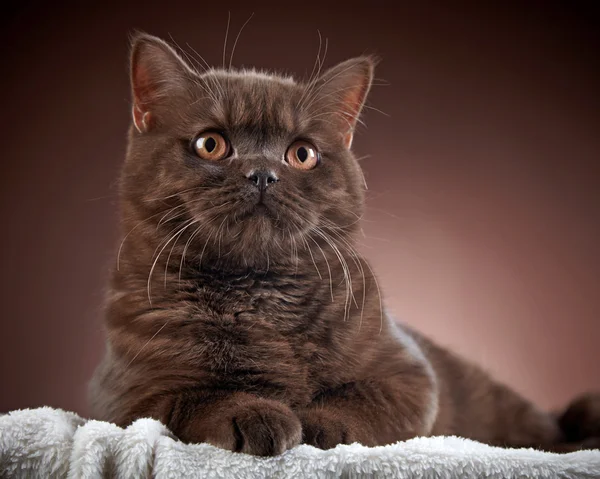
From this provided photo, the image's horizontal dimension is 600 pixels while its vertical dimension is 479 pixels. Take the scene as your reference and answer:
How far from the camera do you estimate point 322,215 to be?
127 centimetres

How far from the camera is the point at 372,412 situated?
1.07 m

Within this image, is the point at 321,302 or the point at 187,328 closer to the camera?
the point at 187,328

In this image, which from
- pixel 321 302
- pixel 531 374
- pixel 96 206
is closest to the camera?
pixel 321 302

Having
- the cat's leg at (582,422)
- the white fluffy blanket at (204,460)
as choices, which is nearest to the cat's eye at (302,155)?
the white fluffy blanket at (204,460)

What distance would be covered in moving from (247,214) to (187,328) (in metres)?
0.24

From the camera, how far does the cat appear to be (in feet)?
3.53

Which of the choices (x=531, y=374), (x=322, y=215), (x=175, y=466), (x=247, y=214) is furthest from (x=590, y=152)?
(x=175, y=466)

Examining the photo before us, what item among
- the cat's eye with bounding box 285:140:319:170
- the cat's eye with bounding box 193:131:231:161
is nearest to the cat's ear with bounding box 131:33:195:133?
the cat's eye with bounding box 193:131:231:161

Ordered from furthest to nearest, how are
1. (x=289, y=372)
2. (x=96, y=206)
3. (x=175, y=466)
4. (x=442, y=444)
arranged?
(x=96, y=206) < (x=289, y=372) < (x=442, y=444) < (x=175, y=466)

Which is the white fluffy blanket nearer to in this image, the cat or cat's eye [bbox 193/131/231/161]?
the cat

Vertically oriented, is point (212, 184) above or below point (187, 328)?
above

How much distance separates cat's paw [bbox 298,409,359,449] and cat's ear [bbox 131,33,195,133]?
711 mm

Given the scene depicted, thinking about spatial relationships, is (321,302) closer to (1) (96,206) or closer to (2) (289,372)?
(2) (289,372)

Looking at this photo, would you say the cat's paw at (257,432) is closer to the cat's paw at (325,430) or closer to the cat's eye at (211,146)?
the cat's paw at (325,430)
